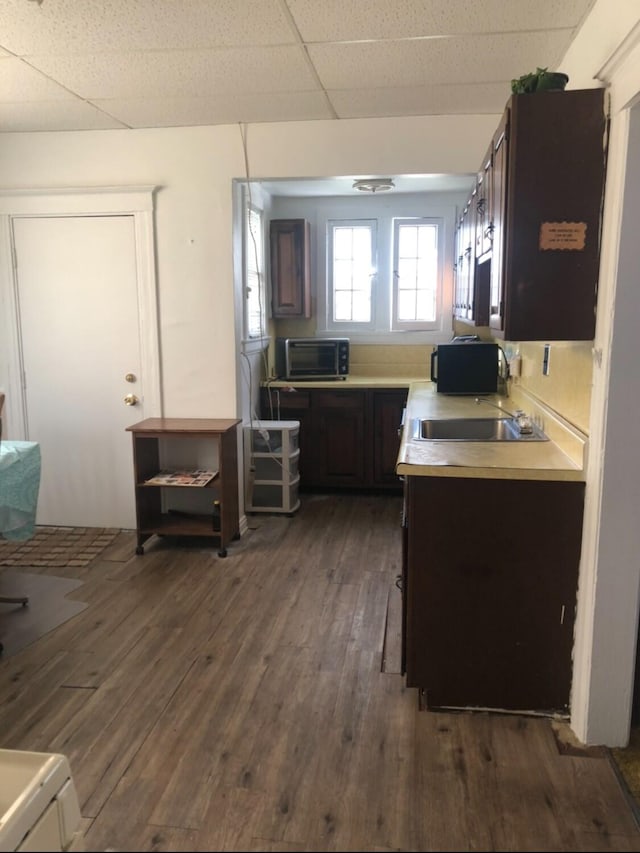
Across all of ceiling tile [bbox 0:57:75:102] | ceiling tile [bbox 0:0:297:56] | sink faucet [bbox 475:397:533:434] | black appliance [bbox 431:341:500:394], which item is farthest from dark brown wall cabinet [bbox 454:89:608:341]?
ceiling tile [bbox 0:57:75:102]

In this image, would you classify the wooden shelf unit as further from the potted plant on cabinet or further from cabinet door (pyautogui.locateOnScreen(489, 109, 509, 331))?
the potted plant on cabinet

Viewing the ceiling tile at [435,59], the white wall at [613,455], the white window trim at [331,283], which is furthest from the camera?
the white window trim at [331,283]

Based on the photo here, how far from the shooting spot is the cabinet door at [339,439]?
496 centimetres

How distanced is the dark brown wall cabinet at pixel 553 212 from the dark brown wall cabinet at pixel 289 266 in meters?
3.25

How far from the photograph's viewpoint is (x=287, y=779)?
75.6 inches

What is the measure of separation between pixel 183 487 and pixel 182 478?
2.9 inches

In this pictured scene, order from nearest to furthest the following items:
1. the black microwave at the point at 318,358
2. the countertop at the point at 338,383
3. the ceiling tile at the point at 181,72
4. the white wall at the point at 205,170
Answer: the ceiling tile at the point at 181,72, the white wall at the point at 205,170, the countertop at the point at 338,383, the black microwave at the point at 318,358

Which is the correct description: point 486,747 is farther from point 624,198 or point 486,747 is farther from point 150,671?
point 624,198

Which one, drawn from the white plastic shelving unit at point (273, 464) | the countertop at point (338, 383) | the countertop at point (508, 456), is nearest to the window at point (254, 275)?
the countertop at point (338, 383)

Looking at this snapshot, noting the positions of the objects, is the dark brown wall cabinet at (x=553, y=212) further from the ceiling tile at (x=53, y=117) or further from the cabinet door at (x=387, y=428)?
the cabinet door at (x=387, y=428)

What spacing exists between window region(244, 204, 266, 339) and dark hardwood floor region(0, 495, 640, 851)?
202 centimetres

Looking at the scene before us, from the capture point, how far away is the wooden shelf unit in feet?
12.3

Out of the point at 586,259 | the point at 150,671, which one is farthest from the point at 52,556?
the point at 586,259

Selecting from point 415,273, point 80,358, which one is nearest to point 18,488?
point 80,358
